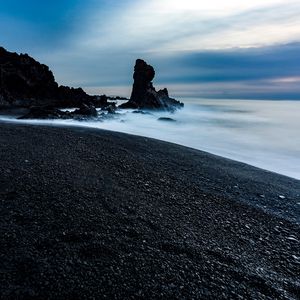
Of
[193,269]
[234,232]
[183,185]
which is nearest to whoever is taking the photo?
[193,269]

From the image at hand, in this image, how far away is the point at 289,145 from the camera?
1501cm

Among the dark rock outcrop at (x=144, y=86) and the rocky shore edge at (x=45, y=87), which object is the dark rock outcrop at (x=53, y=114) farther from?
the dark rock outcrop at (x=144, y=86)

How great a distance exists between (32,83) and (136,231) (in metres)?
36.1

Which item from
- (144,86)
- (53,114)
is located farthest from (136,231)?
(144,86)

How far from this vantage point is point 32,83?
36031 millimetres

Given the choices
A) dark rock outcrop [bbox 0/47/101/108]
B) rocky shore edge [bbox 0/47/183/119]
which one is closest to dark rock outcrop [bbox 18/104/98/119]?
rocky shore edge [bbox 0/47/183/119]

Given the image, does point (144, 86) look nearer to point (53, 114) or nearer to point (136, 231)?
point (53, 114)

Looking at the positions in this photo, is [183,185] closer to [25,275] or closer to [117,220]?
[117,220]

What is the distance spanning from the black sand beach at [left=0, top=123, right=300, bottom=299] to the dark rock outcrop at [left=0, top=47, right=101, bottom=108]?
2794 cm

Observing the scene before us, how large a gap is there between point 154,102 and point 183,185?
3565cm

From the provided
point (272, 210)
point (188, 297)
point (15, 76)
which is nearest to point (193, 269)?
point (188, 297)

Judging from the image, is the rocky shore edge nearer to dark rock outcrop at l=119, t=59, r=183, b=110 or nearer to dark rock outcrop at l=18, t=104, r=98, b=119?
dark rock outcrop at l=119, t=59, r=183, b=110

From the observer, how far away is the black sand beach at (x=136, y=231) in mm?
→ 2643

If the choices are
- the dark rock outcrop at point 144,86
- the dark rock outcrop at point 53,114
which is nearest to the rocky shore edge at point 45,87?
the dark rock outcrop at point 144,86
